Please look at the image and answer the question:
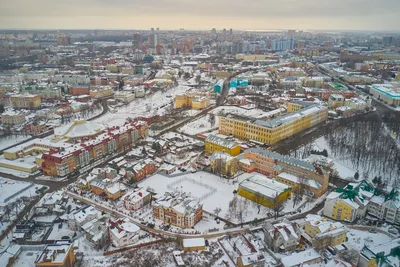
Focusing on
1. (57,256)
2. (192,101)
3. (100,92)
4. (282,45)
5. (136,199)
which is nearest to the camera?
(57,256)

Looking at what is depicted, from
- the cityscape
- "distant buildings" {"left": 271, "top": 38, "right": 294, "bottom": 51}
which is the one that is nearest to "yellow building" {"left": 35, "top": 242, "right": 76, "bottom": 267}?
the cityscape

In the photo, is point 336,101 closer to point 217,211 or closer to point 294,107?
point 294,107

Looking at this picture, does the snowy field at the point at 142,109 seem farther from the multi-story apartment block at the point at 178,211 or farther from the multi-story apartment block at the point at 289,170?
the multi-story apartment block at the point at 178,211

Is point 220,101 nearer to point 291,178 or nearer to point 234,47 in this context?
point 291,178

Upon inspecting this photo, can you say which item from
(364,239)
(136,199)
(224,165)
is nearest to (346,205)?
(364,239)

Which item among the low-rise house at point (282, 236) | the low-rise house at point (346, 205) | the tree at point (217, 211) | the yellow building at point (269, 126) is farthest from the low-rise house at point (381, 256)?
the yellow building at point (269, 126)

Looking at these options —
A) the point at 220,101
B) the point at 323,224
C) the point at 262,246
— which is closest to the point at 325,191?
the point at 323,224
